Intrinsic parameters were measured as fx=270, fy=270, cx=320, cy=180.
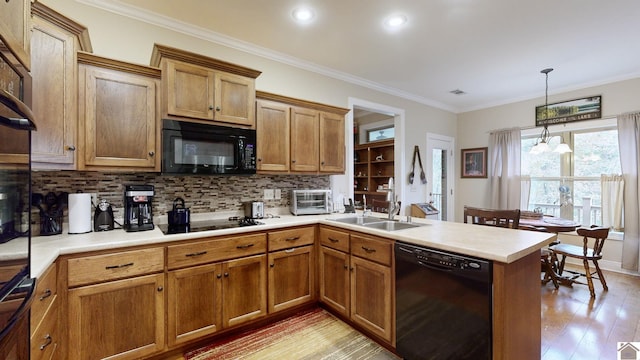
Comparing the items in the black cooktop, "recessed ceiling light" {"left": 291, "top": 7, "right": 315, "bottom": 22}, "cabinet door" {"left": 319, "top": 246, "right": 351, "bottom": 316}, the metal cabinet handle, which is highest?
"recessed ceiling light" {"left": 291, "top": 7, "right": 315, "bottom": 22}

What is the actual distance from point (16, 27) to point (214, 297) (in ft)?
6.11

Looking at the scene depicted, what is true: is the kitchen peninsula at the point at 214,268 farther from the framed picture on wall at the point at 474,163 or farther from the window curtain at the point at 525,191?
the framed picture on wall at the point at 474,163

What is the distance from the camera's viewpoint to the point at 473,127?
5.45m

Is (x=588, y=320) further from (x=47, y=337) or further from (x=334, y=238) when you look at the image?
(x=47, y=337)

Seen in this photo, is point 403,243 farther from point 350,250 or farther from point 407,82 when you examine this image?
point 407,82

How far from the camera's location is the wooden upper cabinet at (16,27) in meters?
0.80

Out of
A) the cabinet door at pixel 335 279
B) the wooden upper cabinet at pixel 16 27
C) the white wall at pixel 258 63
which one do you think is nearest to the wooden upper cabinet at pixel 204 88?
the white wall at pixel 258 63

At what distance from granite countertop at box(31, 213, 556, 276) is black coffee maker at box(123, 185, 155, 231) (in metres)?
0.08

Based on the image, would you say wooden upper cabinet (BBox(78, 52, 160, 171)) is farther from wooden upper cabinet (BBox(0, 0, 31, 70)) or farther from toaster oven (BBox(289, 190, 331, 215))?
toaster oven (BBox(289, 190, 331, 215))

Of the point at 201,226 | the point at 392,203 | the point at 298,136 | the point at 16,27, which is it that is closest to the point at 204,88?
the point at 298,136

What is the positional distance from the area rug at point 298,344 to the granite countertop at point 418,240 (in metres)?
0.89

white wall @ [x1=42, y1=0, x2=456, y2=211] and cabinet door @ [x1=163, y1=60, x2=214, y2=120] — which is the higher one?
white wall @ [x1=42, y1=0, x2=456, y2=211]

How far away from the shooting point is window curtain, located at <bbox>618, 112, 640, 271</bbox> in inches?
145

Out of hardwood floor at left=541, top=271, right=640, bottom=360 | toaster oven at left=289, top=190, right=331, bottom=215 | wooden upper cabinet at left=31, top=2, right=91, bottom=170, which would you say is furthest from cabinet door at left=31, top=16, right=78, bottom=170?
hardwood floor at left=541, top=271, right=640, bottom=360
